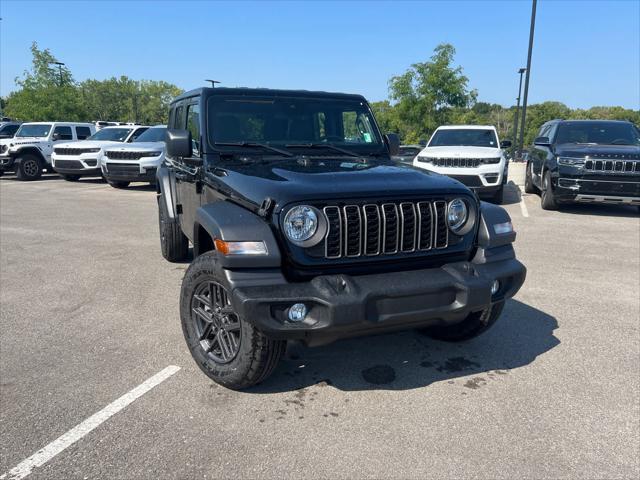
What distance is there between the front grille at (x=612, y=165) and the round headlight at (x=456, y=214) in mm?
7194

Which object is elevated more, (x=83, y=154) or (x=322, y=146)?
(x=322, y=146)

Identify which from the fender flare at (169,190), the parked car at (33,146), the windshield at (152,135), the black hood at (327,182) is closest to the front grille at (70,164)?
the parked car at (33,146)

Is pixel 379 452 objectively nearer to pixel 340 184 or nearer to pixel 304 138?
pixel 340 184

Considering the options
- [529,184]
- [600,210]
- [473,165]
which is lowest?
[600,210]

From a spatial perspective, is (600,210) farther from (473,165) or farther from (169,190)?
(169,190)

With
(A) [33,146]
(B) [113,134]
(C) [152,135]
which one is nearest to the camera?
(C) [152,135]

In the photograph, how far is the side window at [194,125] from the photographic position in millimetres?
4273

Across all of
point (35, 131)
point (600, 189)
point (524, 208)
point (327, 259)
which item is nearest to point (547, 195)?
point (524, 208)

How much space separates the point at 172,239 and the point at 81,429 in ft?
11.5

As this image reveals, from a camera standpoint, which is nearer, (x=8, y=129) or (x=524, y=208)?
(x=524, y=208)

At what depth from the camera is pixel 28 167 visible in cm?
1733

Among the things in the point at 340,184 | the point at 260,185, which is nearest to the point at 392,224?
the point at 340,184

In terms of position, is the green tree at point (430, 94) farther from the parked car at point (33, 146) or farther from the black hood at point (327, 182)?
the black hood at point (327, 182)

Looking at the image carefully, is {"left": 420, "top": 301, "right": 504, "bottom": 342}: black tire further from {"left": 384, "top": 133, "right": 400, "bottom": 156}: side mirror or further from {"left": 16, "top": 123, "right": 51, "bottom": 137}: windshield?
{"left": 16, "top": 123, "right": 51, "bottom": 137}: windshield
